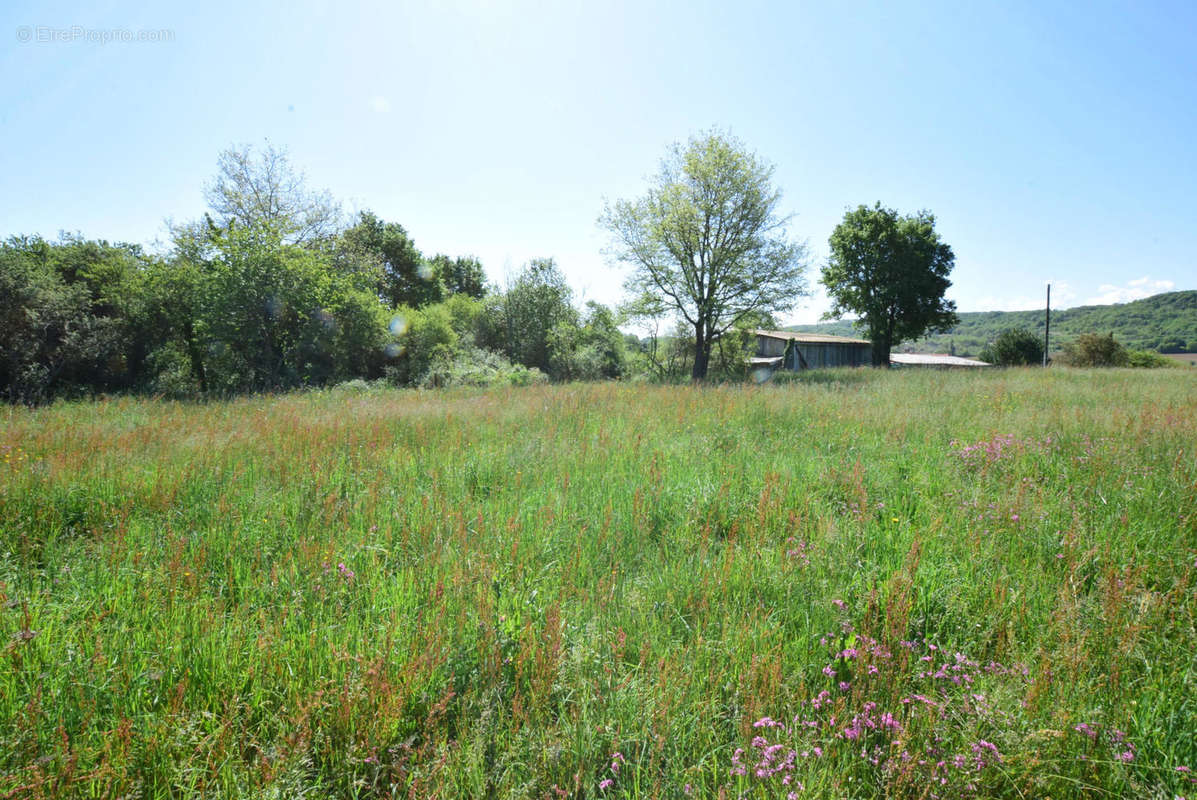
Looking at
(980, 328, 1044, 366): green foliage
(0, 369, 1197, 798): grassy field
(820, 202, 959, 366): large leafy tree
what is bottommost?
(0, 369, 1197, 798): grassy field

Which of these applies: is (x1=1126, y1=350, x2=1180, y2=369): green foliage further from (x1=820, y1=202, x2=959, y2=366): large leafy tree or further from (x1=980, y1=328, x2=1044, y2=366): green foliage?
(x1=820, y1=202, x2=959, y2=366): large leafy tree

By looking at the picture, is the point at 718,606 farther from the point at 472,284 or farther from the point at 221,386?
the point at 472,284

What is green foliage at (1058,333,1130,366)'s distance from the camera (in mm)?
37812

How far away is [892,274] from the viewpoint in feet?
111

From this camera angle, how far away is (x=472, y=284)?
47.8 meters

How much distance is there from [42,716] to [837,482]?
559cm

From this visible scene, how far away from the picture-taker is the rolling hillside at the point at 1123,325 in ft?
291

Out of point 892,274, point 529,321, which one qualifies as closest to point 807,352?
point 892,274

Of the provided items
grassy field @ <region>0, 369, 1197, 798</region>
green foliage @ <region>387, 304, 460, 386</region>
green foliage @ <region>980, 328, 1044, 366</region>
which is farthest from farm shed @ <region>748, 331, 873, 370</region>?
grassy field @ <region>0, 369, 1197, 798</region>

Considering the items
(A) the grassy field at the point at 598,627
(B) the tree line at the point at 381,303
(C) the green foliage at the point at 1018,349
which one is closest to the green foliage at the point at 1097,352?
(C) the green foliage at the point at 1018,349

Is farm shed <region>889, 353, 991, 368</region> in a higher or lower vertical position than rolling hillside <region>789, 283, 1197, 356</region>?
lower

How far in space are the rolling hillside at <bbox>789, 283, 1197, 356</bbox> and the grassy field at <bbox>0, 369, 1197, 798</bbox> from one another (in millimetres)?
87544

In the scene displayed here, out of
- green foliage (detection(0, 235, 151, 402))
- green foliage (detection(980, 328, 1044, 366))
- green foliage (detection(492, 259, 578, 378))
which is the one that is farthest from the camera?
green foliage (detection(980, 328, 1044, 366))

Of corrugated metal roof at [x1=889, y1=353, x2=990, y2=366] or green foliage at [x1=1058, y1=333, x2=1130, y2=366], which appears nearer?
green foliage at [x1=1058, y1=333, x2=1130, y2=366]
